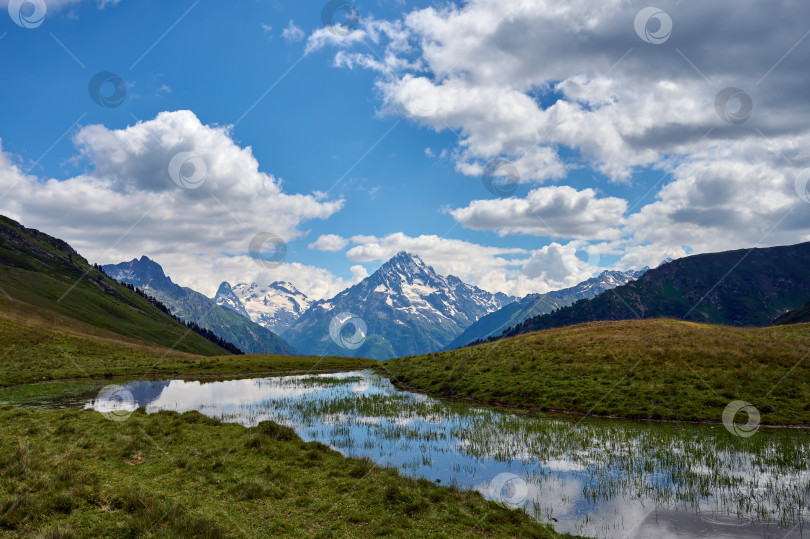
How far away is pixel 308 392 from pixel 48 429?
29279 mm

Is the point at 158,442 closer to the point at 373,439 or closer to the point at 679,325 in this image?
the point at 373,439

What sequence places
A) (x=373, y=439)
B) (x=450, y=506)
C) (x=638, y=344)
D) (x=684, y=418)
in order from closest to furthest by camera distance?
(x=450, y=506), (x=373, y=439), (x=684, y=418), (x=638, y=344)

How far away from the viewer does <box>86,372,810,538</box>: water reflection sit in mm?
16312

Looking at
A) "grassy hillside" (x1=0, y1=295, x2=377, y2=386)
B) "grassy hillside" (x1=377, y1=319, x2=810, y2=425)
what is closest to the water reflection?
"grassy hillside" (x1=377, y1=319, x2=810, y2=425)

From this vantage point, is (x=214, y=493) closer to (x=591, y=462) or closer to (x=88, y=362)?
(x=591, y=462)

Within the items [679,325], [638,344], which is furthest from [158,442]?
[679,325]

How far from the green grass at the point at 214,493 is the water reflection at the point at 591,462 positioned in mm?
3236

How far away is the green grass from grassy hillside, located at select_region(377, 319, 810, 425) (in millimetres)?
25105

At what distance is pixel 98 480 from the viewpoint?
1730cm

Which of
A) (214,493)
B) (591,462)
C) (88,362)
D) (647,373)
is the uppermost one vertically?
(88,362)

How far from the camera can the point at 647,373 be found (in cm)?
4172

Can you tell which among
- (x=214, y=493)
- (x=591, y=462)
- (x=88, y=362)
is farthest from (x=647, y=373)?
(x=88, y=362)

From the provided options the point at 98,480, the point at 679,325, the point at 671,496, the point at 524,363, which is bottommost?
the point at 671,496

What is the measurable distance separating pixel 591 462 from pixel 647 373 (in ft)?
76.9
